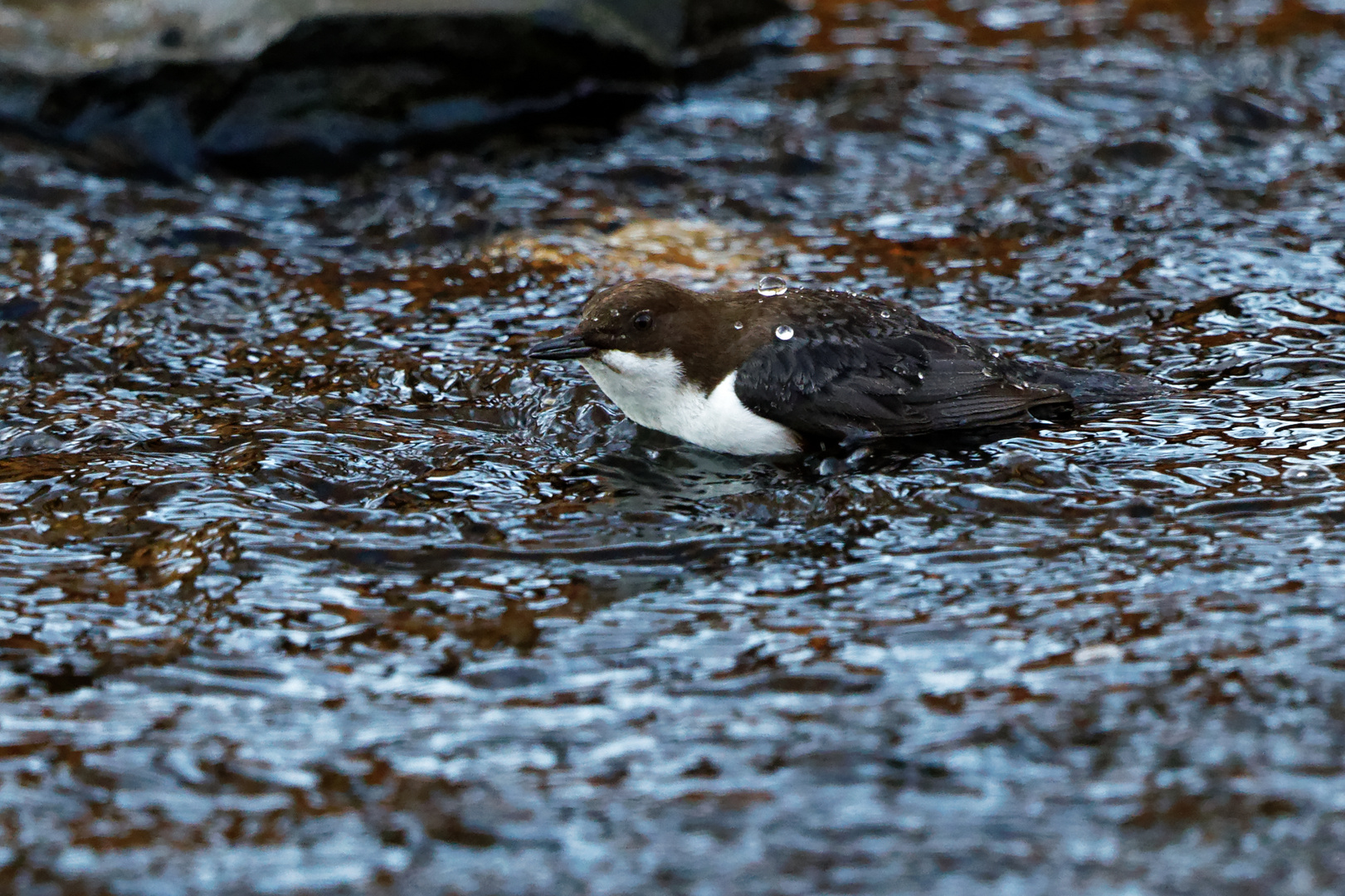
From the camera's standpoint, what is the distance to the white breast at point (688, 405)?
5004 mm

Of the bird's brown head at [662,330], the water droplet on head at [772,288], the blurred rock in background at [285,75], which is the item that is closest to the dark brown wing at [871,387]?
the bird's brown head at [662,330]

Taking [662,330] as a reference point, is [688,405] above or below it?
below

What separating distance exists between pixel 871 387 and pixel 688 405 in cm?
62

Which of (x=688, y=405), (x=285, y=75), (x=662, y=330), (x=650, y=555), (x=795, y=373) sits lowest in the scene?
(x=650, y=555)

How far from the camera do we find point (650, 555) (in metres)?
4.34

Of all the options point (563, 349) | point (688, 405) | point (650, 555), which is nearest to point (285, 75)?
point (563, 349)

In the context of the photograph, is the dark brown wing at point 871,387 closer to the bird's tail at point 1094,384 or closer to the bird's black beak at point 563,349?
the bird's tail at point 1094,384

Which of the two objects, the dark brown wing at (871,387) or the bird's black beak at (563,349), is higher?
the bird's black beak at (563,349)

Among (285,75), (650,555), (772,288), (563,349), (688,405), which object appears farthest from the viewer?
(285,75)

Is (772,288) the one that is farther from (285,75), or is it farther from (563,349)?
(285,75)

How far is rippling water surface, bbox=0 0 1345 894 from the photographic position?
3.19 metres

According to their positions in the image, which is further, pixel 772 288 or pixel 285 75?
pixel 285 75

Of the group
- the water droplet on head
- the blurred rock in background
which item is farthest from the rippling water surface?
the water droplet on head

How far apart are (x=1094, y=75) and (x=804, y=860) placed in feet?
21.9
